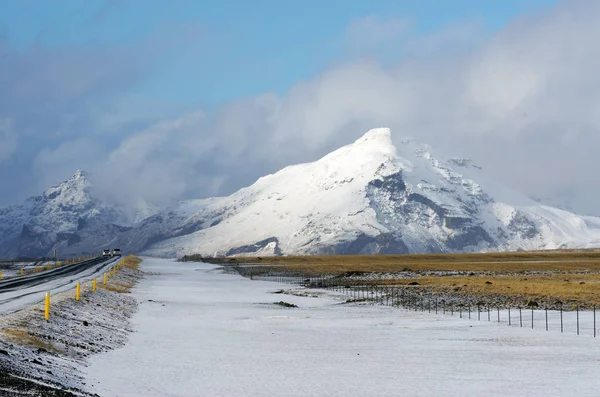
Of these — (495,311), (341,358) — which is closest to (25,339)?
(341,358)

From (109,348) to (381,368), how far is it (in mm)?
12253

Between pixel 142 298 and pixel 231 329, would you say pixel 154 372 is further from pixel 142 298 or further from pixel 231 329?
pixel 142 298

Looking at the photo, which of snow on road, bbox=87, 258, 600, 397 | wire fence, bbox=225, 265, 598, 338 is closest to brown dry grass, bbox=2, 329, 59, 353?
snow on road, bbox=87, 258, 600, 397

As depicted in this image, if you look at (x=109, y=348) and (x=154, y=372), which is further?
(x=109, y=348)

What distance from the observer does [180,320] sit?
55000mm

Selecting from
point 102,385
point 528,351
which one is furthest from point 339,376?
Answer: point 528,351

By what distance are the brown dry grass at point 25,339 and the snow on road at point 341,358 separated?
1845 millimetres

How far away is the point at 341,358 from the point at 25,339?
1342cm

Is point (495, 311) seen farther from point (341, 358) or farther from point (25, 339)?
point (25, 339)

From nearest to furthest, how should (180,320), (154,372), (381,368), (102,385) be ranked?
(102,385)
(154,372)
(381,368)
(180,320)

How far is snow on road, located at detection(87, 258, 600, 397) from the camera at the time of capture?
1126 inches

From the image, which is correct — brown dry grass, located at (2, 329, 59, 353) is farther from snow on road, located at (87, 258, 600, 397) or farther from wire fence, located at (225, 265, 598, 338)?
wire fence, located at (225, 265, 598, 338)

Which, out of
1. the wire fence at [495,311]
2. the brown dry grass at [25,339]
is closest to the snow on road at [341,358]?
the brown dry grass at [25,339]

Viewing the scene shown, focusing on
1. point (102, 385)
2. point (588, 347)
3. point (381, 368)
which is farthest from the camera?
point (588, 347)
